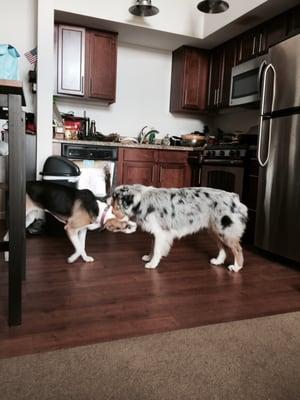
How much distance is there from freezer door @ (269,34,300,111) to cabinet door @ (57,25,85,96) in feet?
7.27

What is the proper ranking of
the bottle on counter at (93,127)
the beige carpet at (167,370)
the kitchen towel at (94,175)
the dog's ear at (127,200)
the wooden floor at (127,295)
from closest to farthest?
the beige carpet at (167,370) → the wooden floor at (127,295) → the dog's ear at (127,200) → the kitchen towel at (94,175) → the bottle on counter at (93,127)

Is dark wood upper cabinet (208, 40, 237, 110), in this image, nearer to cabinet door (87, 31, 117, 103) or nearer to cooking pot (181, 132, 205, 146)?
cooking pot (181, 132, 205, 146)

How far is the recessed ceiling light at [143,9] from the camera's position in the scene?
11.0 feet

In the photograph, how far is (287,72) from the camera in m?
2.52

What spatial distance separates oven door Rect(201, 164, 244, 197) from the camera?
3.30 meters

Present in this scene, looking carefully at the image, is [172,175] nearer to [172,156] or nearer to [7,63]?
[172,156]

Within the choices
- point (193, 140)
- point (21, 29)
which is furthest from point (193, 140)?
point (21, 29)

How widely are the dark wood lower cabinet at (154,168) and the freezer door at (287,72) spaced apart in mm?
1671

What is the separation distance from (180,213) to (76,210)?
0.76 m

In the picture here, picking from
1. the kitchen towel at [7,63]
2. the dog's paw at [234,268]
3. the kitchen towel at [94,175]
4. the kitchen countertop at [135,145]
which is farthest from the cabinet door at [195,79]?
the kitchen towel at [7,63]

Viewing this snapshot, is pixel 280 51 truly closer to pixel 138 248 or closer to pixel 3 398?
pixel 138 248

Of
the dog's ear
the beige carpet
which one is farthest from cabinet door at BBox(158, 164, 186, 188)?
the beige carpet

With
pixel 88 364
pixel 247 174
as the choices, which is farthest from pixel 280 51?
pixel 88 364

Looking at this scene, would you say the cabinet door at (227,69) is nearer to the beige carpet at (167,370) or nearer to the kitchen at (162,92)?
the kitchen at (162,92)
